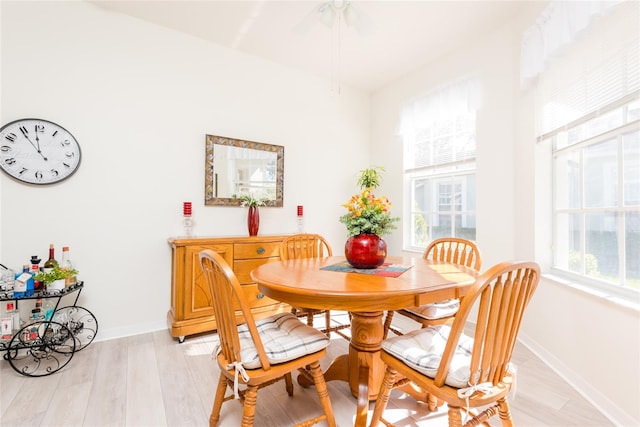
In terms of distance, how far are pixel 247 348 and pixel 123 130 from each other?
2.39 meters

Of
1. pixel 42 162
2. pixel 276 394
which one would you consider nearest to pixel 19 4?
pixel 42 162

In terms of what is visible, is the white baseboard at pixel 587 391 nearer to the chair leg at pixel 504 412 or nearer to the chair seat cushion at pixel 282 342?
the chair leg at pixel 504 412

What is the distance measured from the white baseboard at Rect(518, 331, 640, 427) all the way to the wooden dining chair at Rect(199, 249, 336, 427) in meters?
1.50

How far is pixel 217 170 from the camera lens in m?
3.01

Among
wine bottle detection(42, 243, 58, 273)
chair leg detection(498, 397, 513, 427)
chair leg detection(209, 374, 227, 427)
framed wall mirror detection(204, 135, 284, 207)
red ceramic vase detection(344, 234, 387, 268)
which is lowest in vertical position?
chair leg detection(209, 374, 227, 427)

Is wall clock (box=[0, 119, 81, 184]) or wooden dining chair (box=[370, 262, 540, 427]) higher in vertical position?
wall clock (box=[0, 119, 81, 184])

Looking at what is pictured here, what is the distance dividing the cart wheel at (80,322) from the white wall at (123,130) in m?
0.07

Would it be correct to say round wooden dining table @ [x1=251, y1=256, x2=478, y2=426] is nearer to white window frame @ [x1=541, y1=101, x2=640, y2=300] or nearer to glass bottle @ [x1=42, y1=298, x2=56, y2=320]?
white window frame @ [x1=541, y1=101, x2=640, y2=300]

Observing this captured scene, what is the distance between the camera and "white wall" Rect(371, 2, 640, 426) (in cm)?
155

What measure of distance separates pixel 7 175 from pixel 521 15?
14.1 feet

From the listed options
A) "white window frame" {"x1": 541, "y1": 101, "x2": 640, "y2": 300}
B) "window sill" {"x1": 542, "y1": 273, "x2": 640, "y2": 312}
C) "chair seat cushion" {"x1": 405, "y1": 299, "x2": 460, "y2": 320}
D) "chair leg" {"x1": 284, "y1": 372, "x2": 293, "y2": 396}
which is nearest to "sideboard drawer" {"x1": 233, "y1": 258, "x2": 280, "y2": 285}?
"chair leg" {"x1": 284, "y1": 372, "x2": 293, "y2": 396}

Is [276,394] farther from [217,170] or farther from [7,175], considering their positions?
[7,175]

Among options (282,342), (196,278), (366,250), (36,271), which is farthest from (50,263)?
(366,250)

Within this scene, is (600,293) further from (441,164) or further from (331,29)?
(331,29)
